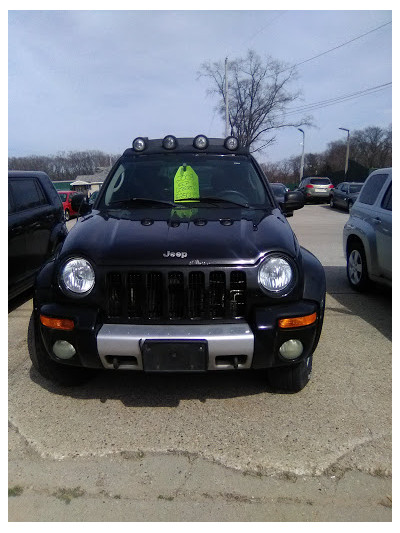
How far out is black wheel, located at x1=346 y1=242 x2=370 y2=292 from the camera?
5332 millimetres

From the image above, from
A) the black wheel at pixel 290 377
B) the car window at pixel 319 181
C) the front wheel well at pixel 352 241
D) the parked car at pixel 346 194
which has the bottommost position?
the black wheel at pixel 290 377

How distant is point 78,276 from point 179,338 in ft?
2.55

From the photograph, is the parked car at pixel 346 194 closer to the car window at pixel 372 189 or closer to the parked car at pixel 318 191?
the parked car at pixel 318 191

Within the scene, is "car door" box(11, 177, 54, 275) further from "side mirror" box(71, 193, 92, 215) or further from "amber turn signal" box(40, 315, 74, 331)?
"amber turn signal" box(40, 315, 74, 331)

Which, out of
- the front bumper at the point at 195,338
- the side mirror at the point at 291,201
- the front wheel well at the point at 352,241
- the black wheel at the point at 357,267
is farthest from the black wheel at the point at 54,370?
the front wheel well at the point at 352,241

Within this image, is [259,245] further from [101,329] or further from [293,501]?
[293,501]

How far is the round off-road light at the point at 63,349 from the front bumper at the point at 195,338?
35mm

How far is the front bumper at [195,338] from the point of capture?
92.0 inches

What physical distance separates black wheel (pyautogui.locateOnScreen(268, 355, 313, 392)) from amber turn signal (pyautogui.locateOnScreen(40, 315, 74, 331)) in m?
1.42

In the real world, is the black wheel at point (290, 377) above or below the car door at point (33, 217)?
below

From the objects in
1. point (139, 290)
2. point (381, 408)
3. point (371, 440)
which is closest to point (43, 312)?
point (139, 290)

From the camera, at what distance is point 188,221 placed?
2.89 meters

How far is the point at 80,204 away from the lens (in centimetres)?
402

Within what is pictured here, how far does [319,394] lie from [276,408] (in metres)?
0.40
